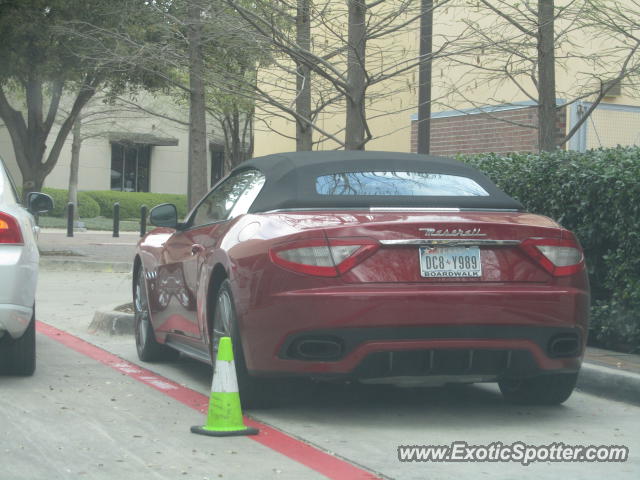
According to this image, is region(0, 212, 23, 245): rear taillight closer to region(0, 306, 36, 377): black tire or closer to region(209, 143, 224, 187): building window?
region(0, 306, 36, 377): black tire

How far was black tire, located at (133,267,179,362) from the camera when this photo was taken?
876 cm

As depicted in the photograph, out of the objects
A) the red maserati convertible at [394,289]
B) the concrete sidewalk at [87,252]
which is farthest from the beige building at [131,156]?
the red maserati convertible at [394,289]

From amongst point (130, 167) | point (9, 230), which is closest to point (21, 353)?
point (9, 230)

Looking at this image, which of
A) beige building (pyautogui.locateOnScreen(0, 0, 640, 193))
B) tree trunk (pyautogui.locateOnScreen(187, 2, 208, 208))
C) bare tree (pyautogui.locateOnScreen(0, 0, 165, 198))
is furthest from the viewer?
bare tree (pyautogui.locateOnScreen(0, 0, 165, 198))

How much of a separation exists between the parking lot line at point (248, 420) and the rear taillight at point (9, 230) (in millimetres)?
1295

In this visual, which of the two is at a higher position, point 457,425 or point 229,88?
point 229,88

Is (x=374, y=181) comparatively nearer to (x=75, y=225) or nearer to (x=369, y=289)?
(x=369, y=289)

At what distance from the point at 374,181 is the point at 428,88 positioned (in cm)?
812

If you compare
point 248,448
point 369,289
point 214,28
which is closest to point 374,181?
point 369,289

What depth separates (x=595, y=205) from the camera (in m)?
8.85

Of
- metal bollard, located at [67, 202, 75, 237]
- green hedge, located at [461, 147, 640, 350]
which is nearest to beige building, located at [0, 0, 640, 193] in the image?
green hedge, located at [461, 147, 640, 350]

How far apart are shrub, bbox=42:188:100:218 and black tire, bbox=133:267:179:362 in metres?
37.1

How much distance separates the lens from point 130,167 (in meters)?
53.2

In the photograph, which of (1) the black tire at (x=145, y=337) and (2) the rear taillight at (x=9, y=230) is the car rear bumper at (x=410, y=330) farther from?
(1) the black tire at (x=145, y=337)
